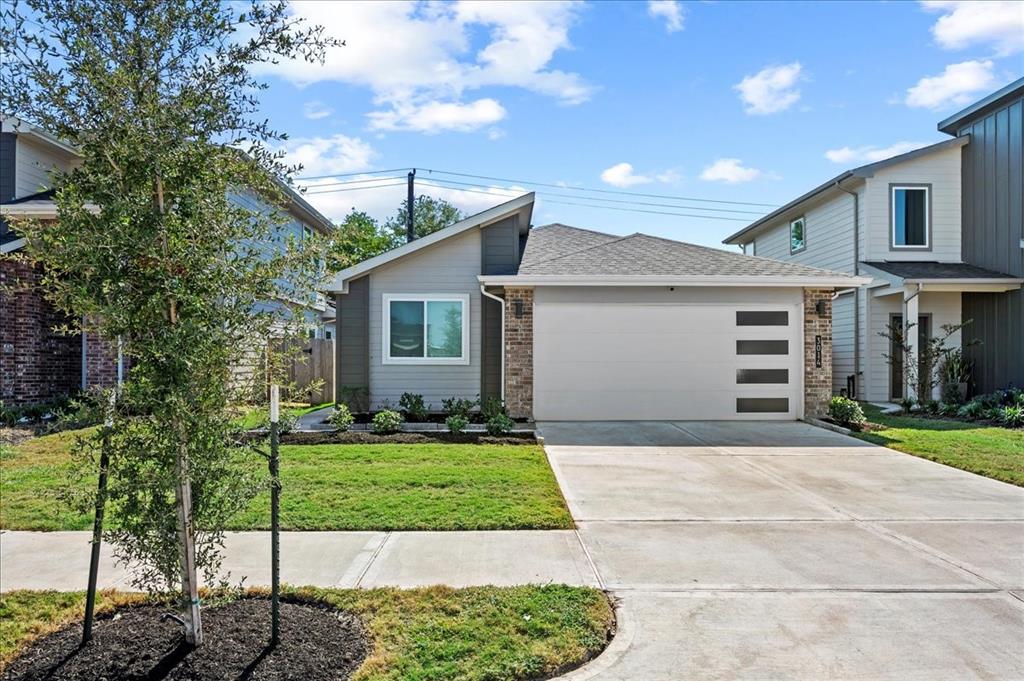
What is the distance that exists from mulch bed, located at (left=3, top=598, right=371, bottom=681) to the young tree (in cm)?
18

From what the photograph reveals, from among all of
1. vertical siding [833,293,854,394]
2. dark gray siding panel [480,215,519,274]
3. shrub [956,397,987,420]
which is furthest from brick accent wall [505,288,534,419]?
vertical siding [833,293,854,394]

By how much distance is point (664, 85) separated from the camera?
1414 centimetres

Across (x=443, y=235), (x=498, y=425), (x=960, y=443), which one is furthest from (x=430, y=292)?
(x=960, y=443)

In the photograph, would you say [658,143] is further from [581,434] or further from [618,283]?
[581,434]

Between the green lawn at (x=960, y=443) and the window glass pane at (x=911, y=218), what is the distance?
5.28 meters

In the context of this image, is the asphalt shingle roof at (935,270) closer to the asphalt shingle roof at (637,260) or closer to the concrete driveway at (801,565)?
the asphalt shingle roof at (637,260)

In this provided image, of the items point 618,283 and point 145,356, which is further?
point 618,283

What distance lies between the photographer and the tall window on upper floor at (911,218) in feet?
50.4

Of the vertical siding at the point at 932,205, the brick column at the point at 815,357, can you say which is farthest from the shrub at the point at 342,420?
the vertical siding at the point at 932,205

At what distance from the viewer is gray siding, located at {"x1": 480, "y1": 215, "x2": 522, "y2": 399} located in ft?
41.3

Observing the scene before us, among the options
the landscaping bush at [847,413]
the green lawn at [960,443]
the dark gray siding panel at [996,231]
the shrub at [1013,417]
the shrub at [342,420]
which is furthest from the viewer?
the dark gray siding panel at [996,231]

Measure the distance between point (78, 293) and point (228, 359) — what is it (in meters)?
0.72

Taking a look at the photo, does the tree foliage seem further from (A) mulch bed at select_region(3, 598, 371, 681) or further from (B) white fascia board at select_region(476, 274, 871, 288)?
(A) mulch bed at select_region(3, 598, 371, 681)

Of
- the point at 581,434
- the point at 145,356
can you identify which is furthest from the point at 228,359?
the point at 581,434
